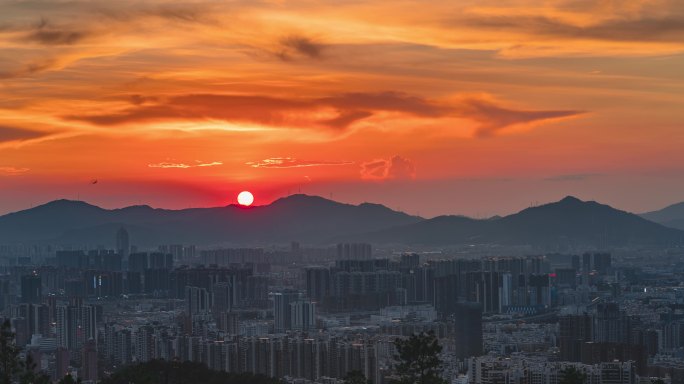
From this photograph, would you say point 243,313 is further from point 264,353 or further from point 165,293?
point 264,353

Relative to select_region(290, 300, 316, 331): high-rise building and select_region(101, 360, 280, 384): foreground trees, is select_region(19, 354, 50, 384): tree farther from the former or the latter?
select_region(290, 300, 316, 331): high-rise building

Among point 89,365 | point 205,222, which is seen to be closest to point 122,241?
point 205,222

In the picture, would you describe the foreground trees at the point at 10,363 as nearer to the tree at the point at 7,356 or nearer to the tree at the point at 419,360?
the tree at the point at 7,356

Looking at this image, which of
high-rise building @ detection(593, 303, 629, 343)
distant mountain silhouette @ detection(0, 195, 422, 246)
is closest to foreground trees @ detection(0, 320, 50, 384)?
high-rise building @ detection(593, 303, 629, 343)

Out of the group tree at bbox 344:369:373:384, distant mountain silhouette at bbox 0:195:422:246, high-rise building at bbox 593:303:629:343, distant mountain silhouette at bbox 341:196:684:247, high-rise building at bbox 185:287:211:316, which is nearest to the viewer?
tree at bbox 344:369:373:384

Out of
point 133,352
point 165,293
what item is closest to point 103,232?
point 165,293

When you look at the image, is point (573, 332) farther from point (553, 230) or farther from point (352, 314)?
point (553, 230)
